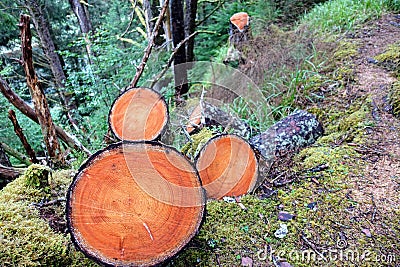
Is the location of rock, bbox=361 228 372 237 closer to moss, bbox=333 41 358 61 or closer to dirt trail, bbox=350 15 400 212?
dirt trail, bbox=350 15 400 212

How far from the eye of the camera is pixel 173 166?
65.7 inches

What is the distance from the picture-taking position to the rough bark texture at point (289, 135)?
300 centimetres

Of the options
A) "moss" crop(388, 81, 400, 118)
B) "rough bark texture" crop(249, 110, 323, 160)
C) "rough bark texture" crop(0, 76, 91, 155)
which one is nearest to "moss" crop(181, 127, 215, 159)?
"rough bark texture" crop(249, 110, 323, 160)

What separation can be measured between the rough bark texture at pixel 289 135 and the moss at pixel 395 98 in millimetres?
839

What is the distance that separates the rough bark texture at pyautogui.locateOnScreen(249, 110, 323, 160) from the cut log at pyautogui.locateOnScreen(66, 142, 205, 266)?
1.49 metres

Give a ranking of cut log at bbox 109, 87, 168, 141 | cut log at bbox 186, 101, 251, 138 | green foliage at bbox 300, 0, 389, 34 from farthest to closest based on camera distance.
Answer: green foliage at bbox 300, 0, 389, 34
cut log at bbox 186, 101, 251, 138
cut log at bbox 109, 87, 168, 141

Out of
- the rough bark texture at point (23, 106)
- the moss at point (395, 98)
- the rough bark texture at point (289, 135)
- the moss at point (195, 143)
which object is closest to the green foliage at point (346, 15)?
the moss at point (395, 98)

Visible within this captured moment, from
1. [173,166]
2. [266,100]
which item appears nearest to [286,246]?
[173,166]

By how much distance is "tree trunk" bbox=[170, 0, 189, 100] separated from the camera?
4.82m

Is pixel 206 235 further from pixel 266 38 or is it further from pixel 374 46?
pixel 266 38

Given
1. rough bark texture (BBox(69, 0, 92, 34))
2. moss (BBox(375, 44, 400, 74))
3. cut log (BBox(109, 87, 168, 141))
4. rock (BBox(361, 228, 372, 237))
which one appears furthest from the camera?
rough bark texture (BBox(69, 0, 92, 34))

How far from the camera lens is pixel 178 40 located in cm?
513

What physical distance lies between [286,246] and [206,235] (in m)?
0.60

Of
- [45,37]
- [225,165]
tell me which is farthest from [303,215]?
[45,37]
